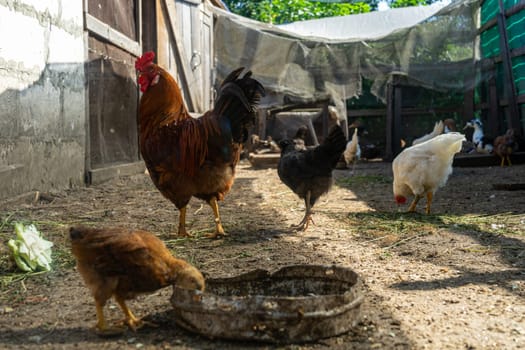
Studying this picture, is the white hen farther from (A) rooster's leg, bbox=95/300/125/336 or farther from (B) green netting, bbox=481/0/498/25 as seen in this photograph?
(A) rooster's leg, bbox=95/300/125/336

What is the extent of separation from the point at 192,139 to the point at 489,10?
9.85m

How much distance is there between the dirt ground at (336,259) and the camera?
2381 mm

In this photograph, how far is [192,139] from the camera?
4512 mm

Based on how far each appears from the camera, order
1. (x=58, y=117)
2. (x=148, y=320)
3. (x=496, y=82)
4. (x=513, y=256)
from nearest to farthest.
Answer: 1. (x=148, y=320)
2. (x=513, y=256)
3. (x=58, y=117)
4. (x=496, y=82)

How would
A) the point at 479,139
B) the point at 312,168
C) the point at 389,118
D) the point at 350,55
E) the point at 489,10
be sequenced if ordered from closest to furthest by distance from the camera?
1. the point at 312,168
2. the point at 489,10
3. the point at 479,139
4. the point at 350,55
5. the point at 389,118

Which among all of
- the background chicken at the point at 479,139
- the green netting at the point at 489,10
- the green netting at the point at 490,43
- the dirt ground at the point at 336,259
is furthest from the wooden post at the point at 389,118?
the dirt ground at the point at 336,259

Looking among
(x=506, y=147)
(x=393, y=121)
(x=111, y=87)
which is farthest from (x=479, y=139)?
(x=111, y=87)

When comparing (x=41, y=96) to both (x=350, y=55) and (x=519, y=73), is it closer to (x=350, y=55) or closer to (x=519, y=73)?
(x=350, y=55)

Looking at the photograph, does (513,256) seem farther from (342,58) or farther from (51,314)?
(342,58)

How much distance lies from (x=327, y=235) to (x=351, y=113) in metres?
10.6

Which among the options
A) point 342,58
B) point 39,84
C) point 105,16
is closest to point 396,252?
point 39,84

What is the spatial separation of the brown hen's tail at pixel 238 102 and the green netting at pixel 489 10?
349 inches

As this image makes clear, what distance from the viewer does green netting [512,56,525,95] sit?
10706mm

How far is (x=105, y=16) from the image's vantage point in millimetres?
7812
